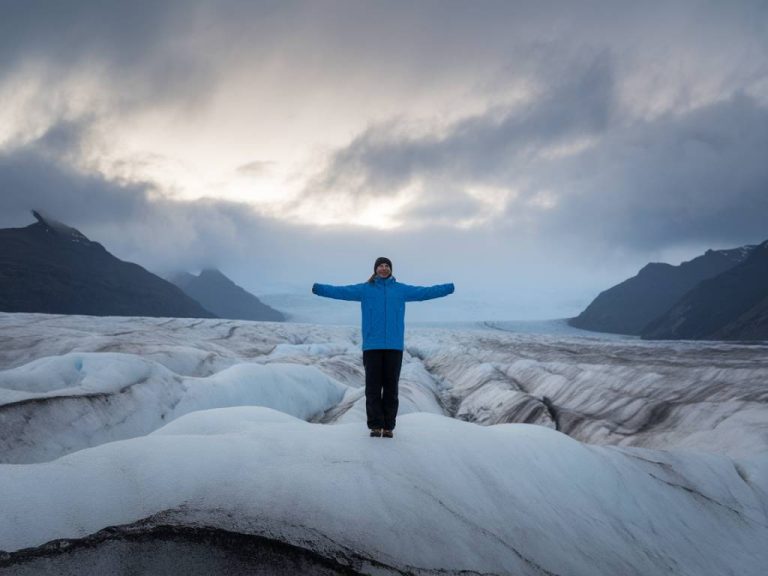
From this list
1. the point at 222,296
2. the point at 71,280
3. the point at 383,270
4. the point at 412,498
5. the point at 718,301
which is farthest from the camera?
the point at 222,296

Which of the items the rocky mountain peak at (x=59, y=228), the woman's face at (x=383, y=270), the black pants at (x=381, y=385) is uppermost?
the rocky mountain peak at (x=59, y=228)

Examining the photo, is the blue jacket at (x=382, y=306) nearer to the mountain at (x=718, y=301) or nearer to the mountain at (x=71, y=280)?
the mountain at (x=718, y=301)

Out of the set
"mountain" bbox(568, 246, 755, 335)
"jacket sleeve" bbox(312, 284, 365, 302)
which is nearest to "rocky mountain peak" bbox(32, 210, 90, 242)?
"jacket sleeve" bbox(312, 284, 365, 302)

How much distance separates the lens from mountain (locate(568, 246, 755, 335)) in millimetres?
113250

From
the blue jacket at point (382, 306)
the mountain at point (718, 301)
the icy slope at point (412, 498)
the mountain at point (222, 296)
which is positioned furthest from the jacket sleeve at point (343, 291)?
the mountain at point (222, 296)

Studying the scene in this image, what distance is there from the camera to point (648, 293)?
121250mm

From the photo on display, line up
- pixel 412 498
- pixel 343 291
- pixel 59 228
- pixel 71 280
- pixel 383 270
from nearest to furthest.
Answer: pixel 412 498, pixel 383 270, pixel 343 291, pixel 71 280, pixel 59 228

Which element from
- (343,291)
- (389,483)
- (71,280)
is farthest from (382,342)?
(71,280)

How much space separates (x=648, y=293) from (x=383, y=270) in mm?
141884

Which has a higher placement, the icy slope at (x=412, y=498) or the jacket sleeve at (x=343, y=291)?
the jacket sleeve at (x=343, y=291)

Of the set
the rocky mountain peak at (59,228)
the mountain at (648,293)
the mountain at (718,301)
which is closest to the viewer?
the mountain at (718,301)

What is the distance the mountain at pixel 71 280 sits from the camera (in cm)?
7231

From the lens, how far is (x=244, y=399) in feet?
32.7

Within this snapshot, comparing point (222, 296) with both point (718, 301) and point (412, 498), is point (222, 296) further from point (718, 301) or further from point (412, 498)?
point (412, 498)
